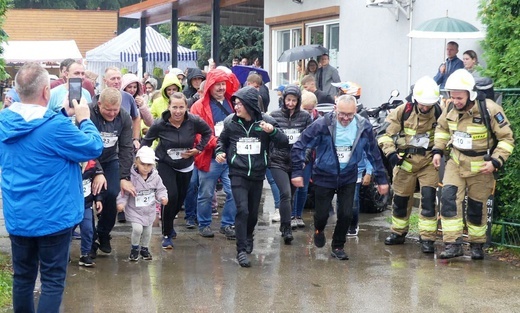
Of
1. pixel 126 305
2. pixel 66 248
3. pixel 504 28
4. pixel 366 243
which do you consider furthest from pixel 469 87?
pixel 66 248

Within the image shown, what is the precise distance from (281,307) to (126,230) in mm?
3958

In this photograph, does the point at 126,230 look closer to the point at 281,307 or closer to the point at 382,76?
the point at 281,307

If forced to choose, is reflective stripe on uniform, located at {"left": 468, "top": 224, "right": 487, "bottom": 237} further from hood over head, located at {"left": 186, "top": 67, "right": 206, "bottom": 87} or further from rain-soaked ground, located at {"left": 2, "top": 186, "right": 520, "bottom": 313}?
hood over head, located at {"left": 186, "top": 67, "right": 206, "bottom": 87}

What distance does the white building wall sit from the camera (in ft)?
45.0

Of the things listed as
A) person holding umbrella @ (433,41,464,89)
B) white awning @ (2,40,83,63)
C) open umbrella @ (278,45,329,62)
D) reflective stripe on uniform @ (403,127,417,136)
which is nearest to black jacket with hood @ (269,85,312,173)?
reflective stripe on uniform @ (403,127,417,136)

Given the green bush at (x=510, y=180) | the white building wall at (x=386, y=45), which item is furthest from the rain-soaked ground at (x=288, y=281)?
the white building wall at (x=386, y=45)

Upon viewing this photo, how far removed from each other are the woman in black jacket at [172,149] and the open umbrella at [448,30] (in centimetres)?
487

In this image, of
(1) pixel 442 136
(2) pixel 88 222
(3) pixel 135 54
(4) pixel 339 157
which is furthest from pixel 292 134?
(3) pixel 135 54

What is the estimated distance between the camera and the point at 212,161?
32.2 ft

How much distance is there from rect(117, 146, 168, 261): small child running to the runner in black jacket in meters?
0.71

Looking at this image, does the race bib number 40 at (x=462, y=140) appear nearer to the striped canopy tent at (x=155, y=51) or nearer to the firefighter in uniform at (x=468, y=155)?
the firefighter in uniform at (x=468, y=155)

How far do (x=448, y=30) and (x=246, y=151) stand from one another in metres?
5.22

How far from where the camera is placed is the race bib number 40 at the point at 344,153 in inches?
337

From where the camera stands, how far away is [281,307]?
674 centimetres
